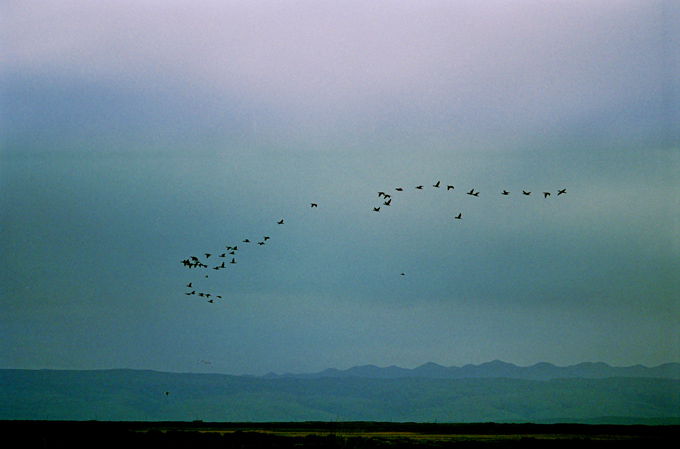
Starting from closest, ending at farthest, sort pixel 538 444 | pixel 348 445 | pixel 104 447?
pixel 104 447
pixel 348 445
pixel 538 444

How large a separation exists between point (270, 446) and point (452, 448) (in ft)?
59.5

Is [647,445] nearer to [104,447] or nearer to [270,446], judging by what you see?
[270,446]

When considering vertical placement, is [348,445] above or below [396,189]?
below

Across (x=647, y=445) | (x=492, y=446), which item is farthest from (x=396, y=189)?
(x=647, y=445)

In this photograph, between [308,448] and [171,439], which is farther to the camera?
[171,439]

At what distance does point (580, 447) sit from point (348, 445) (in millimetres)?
25016

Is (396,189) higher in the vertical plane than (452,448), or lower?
higher

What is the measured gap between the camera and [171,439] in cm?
8125

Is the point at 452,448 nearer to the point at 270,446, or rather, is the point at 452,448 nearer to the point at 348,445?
the point at 348,445

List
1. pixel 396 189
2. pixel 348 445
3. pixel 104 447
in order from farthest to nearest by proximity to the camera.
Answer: pixel 348 445
pixel 104 447
pixel 396 189

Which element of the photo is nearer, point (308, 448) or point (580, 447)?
point (308, 448)

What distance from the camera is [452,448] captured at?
76.2 meters

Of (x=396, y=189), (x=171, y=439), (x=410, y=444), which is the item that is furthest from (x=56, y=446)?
(x=396, y=189)

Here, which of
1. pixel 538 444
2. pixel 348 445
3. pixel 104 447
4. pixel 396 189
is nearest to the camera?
pixel 396 189
